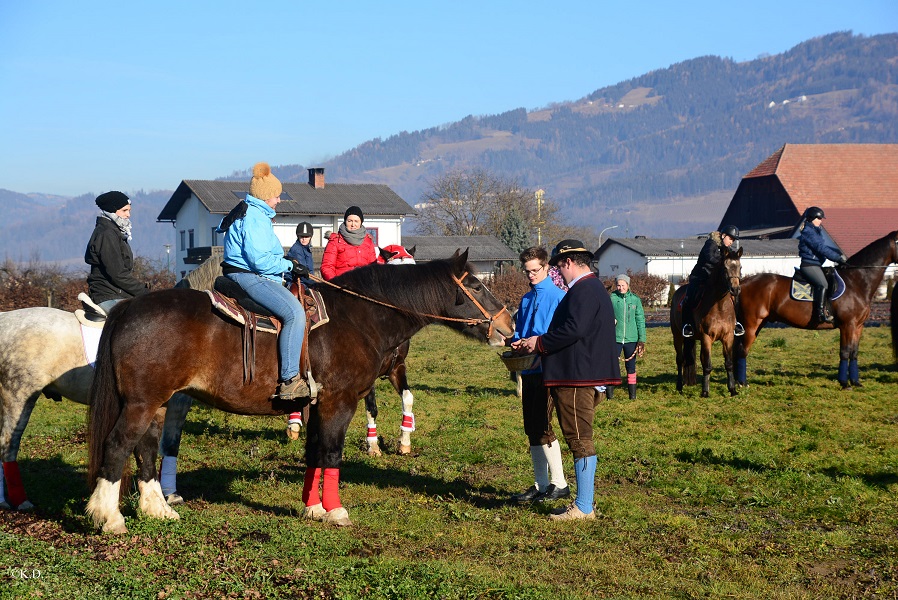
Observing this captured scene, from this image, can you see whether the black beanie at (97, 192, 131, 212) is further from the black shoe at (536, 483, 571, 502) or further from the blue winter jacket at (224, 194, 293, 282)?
the black shoe at (536, 483, 571, 502)

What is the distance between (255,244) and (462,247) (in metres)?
65.5

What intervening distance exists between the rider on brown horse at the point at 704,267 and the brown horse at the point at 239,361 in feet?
26.3

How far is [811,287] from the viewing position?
16.3 meters

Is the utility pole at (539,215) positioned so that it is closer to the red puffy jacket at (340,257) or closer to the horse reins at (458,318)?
the red puffy jacket at (340,257)

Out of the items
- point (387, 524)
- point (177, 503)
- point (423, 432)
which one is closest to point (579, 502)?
point (387, 524)

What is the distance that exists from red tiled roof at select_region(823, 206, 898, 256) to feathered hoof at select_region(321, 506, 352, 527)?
72.8m

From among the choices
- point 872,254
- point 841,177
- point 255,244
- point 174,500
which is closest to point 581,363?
point 255,244

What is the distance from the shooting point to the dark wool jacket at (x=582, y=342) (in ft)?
23.9

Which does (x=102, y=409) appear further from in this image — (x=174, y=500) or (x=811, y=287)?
(x=811, y=287)

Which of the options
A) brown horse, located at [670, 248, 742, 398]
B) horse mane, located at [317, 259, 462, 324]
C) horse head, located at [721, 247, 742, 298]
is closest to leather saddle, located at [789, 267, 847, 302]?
brown horse, located at [670, 248, 742, 398]

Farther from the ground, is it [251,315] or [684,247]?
[251,315]

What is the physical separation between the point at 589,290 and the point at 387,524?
8.89ft

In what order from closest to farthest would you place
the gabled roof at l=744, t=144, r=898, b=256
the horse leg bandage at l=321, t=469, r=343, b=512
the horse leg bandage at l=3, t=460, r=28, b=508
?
the horse leg bandage at l=321, t=469, r=343, b=512
the horse leg bandage at l=3, t=460, r=28, b=508
the gabled roof at l=744, t=144, r=898, b=256

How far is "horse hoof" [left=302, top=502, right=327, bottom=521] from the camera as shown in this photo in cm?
732
